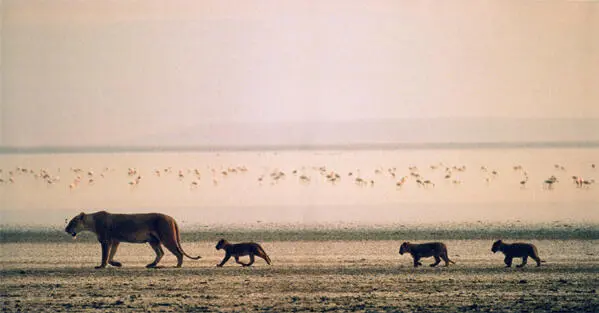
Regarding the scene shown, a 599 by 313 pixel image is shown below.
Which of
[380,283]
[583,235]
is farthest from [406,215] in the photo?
[380,283]

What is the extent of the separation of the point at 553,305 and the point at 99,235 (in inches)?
200

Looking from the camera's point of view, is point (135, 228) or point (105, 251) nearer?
point (135, 228)

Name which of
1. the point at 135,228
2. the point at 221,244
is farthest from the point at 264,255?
the point at 135,228

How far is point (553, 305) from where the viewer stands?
1238cm

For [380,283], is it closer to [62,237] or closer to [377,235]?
[377,235]

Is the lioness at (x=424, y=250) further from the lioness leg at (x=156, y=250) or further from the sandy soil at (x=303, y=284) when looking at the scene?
the lioness leg at (x=156, y=250)

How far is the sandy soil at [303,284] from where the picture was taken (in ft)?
40.8

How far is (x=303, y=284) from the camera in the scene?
13773 mm

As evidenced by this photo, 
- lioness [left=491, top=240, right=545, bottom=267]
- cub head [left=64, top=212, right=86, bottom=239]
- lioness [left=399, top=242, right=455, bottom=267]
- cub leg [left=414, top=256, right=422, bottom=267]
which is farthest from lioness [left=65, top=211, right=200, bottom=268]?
lioness [left=491, top=240, right=545, bottom=267]

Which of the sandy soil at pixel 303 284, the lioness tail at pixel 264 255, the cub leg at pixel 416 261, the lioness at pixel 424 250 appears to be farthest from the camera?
the cub leg at pixel 416 261

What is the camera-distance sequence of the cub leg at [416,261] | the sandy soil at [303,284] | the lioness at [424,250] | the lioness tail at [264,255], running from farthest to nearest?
the cub leg at [416,261], the lioness at [424,250], the lioness tail at [264,255], the sandy soil at [303,284]

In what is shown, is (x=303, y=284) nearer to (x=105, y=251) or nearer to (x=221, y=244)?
(x=221, y=244)

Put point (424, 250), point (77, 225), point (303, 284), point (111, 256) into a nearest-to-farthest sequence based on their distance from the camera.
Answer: point (303, 284) < point (424, 250) < point (77, 225) < point (111, 256)

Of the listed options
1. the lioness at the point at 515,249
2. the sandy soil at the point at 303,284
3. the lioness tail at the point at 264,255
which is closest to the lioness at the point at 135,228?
the sandy soil at the point at 303,284
